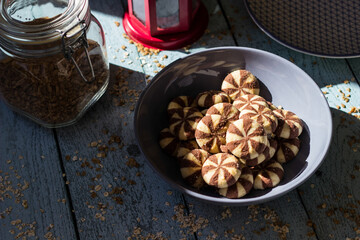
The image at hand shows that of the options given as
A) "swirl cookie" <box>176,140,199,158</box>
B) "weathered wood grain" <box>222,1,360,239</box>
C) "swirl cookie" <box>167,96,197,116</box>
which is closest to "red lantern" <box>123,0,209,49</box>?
"weathered wood grain" <box>222,1,360,239</box>

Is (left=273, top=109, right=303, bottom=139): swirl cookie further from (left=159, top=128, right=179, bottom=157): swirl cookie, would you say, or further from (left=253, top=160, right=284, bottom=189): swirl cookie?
(left=159, top=128, right=179, bottom=157): swirl cookie

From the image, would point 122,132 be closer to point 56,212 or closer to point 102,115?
point 102,115

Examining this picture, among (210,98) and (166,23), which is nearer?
(210,98)

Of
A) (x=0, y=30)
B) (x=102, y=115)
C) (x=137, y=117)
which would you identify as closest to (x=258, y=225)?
(x=137, y=117)

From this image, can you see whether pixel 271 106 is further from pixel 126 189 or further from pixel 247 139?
pixel 126 189

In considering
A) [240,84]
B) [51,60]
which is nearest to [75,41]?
[51,60]

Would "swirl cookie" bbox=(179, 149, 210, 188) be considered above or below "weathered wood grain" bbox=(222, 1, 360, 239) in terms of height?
above

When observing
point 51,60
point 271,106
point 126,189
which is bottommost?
point 126,189
